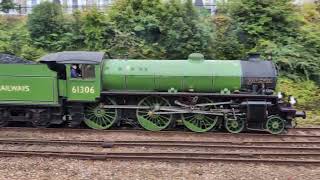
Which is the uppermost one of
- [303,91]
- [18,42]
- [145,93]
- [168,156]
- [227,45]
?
[18,42]

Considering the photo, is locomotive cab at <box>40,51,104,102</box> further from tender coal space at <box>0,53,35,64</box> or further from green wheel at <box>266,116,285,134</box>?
green wheel at <box>266,116,285,134</box>

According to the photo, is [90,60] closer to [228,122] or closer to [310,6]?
[228,122]

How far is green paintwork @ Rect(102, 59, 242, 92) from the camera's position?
15008 millimetres

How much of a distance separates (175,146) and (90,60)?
3.87 m

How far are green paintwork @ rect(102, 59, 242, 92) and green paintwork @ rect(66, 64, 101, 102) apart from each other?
0.29 m

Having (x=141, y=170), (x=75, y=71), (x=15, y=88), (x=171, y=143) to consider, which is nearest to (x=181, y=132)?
(x=171, y=143)

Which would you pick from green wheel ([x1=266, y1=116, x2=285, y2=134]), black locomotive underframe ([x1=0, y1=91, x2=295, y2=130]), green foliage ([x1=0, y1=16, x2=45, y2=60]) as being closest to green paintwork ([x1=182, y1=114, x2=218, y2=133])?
black locomotive underframe ([x1=0, y1=91, x2=295, y2=130])

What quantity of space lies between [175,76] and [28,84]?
4.45m

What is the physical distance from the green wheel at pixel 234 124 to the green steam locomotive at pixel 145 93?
30 mm

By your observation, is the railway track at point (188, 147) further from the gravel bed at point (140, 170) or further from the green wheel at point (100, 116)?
the green wheel at point (100, 116)

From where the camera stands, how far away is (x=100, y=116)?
15391mm

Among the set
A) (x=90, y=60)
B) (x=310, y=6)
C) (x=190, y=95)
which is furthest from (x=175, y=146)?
(x=310, y=6)

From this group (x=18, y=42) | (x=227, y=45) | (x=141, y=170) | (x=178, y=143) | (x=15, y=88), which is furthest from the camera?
(x=18, y=42)

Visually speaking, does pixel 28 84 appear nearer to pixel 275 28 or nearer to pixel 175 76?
pixel 175 76
